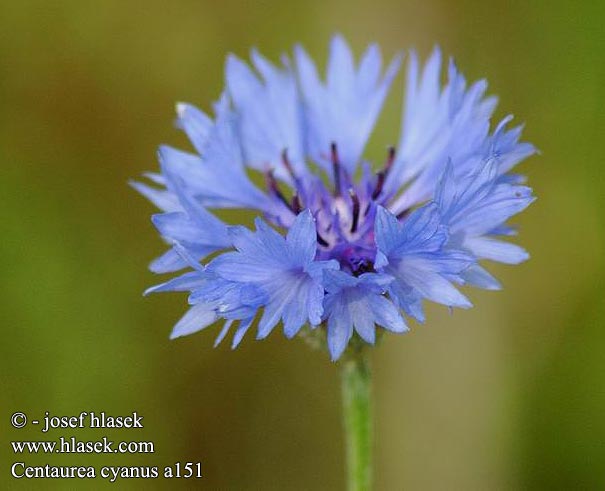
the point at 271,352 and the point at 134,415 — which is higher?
the point at 271,352

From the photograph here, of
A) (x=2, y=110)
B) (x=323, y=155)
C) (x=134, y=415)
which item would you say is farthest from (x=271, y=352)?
(x=2, y=110)

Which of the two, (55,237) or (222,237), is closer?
(222,237)

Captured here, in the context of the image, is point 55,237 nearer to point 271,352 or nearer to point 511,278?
point 271,352

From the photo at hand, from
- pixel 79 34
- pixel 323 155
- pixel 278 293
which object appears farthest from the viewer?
pixel 79 34

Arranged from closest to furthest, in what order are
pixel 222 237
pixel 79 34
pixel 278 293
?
pixel 278 293, pixel 222 237, pixel 79 34

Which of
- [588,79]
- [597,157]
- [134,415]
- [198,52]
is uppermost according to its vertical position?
[198,52]
